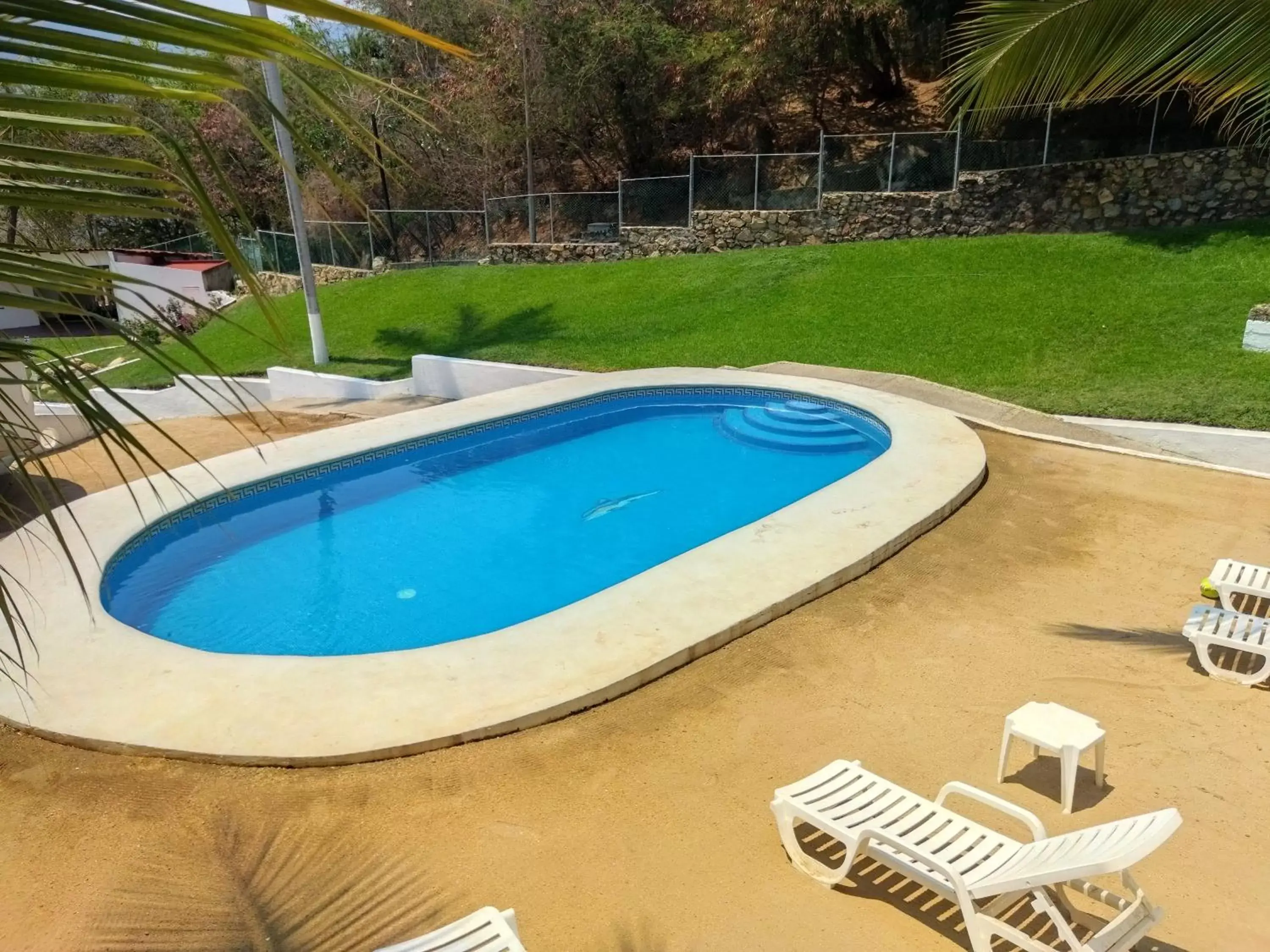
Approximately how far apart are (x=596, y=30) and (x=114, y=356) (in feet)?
51.9

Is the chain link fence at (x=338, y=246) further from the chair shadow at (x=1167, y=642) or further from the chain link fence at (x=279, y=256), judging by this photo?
the chair shadow at (x=1167, y=642)

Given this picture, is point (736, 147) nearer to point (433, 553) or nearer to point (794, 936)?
point (433, 553)

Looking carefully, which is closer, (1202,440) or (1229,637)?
(1229,637)

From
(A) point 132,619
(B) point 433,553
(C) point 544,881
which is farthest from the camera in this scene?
(B) point 433,553

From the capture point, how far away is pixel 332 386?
15.0 m

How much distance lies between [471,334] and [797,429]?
8620 millimetres

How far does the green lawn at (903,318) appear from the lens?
1110cm

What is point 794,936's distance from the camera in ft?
11.4

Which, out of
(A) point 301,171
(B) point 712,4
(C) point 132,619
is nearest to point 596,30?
(B) point 712,4

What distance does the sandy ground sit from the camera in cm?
359

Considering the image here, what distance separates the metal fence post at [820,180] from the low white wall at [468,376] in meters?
8.57

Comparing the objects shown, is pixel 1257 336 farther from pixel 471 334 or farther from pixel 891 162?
pixel 471 334

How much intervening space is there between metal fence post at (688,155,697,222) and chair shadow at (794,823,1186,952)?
1866cm

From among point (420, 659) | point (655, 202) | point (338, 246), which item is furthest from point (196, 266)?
point (420, 659)
